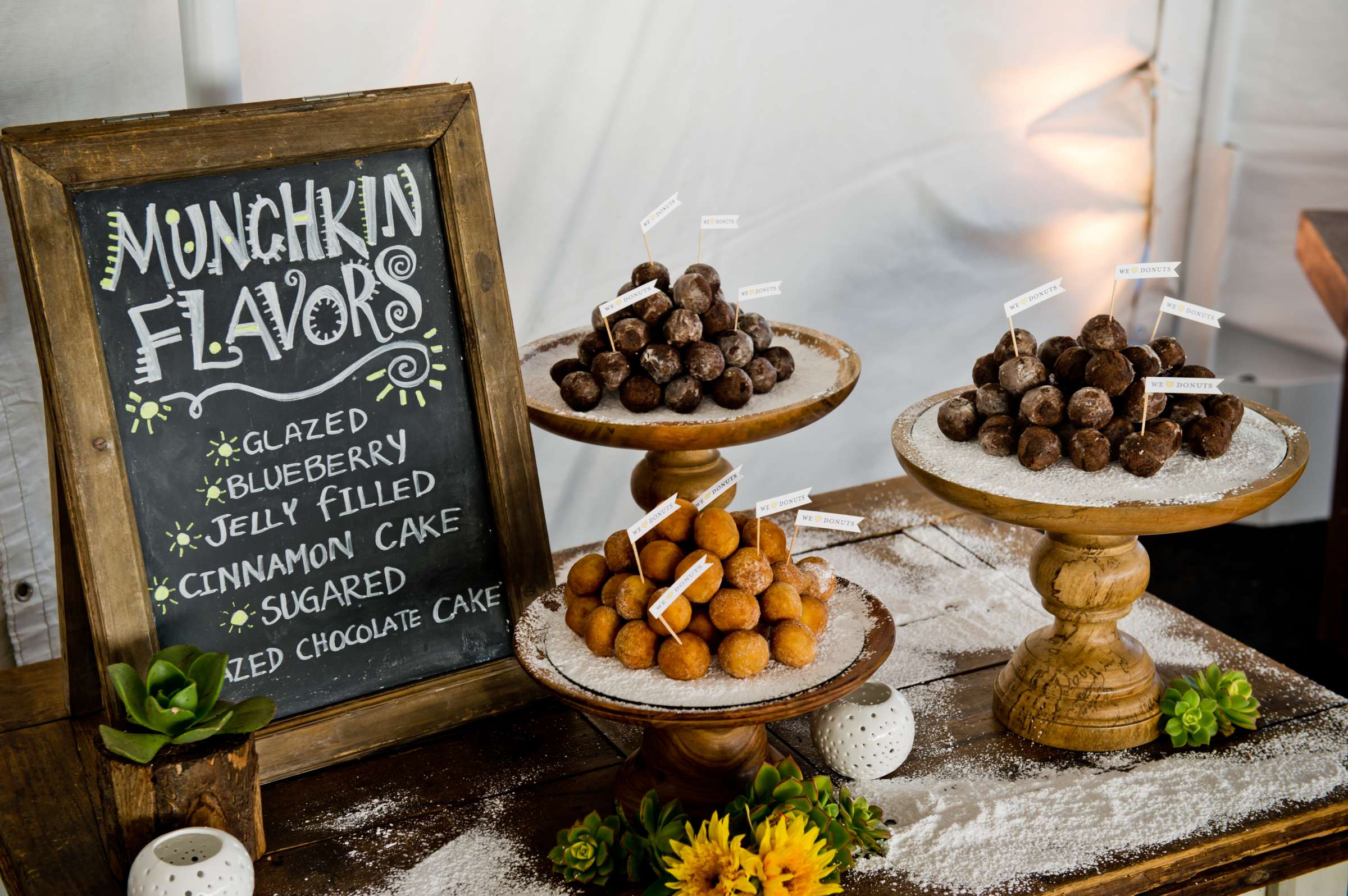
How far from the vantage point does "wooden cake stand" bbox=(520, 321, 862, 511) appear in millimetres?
1413

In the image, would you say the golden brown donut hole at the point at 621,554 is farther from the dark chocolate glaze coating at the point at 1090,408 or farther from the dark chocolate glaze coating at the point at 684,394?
the dark chocolate glaze coating at the point at 1090,408

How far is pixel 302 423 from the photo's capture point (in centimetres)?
128

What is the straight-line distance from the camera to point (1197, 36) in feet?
9.20

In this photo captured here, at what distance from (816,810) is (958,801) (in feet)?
0.71

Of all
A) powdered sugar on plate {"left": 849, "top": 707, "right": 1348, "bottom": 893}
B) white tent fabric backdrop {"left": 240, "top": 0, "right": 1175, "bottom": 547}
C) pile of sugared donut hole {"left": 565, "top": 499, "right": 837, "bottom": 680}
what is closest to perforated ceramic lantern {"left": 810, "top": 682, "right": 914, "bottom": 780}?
powdered sugar on plate {"left": 849, "top": 707, "right": 1348, "bottom": 893}

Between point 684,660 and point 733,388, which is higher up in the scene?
point 733,388

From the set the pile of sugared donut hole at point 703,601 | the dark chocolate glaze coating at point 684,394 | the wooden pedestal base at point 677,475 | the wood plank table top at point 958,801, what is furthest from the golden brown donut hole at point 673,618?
the wooden pedestal base at point 677,475

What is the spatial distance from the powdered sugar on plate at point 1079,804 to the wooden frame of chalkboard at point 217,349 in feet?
1.58

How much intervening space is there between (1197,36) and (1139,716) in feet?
6.76

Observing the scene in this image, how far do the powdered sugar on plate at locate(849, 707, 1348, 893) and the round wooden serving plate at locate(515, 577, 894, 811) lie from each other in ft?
0.50

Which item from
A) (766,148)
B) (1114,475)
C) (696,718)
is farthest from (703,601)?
(766,148)

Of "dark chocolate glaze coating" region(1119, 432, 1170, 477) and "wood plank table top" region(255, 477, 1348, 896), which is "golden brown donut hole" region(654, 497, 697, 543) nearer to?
"wood plank table top" region(255, 477, 1348, 896)

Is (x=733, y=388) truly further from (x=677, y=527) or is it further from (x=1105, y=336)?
(x=1105, y=336)

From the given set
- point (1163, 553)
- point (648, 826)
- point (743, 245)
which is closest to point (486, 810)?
point (648, 826)
